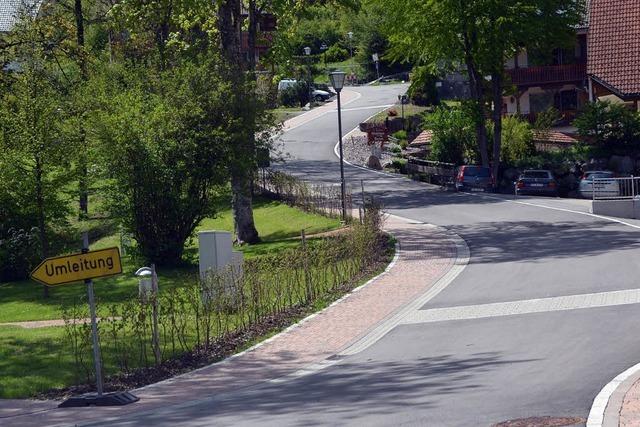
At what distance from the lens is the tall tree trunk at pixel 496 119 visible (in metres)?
49.0

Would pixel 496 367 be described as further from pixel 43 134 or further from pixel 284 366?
pixel 43 134

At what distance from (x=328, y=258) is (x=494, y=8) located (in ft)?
86.1

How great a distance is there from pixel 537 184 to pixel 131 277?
2154cm

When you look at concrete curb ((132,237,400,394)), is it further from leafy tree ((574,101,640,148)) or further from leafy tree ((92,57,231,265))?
leafy tree ((574,101,640,148))

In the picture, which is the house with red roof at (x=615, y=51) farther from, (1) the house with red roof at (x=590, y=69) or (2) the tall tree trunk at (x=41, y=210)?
(2) the tall tree trunk at (x=41, y=210)

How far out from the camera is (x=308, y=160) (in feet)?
196

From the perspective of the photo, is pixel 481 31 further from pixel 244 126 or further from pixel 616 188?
pixel 244 126

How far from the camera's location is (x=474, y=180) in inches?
1873

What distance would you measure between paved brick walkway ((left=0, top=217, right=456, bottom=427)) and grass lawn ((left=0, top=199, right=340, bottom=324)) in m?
5.51

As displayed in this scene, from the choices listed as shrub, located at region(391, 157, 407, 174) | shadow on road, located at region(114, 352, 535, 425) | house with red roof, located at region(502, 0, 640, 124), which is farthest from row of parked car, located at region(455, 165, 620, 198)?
shadow on road, located at region(114, 352, 535, 425)

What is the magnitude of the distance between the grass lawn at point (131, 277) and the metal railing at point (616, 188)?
883 cm

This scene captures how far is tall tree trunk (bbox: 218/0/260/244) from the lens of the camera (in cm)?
3067

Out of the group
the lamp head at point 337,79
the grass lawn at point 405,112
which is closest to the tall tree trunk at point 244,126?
the lamp head at point 337,79

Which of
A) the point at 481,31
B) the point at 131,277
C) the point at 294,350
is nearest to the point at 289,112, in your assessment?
the point at 481,31
